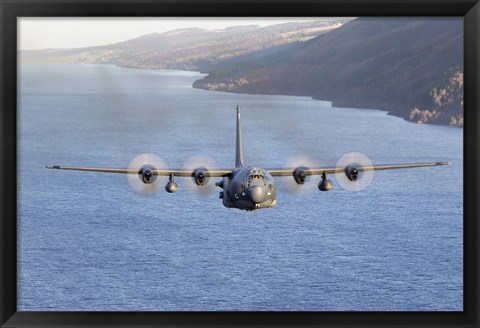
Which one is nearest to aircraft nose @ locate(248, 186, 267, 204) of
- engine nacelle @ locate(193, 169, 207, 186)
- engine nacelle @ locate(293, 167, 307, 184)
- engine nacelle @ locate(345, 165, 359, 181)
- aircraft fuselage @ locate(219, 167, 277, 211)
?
aircraft fuselage @ locate(219, 167, 277, 211)

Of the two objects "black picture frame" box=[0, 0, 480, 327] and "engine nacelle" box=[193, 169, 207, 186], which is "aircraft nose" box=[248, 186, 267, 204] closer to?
"engine nacelle" box=[193, 169, 207, 186]

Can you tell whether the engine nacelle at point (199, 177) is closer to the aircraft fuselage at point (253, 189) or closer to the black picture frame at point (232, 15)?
the aircraft fuselage at point (253, 189)

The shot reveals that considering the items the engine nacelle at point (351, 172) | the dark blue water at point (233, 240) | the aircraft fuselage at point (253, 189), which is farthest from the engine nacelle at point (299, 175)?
the dark blue water at point (233, 240)

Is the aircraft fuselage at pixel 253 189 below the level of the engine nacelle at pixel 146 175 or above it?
below

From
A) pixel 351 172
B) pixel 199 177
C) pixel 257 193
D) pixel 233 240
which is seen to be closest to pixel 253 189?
pixel 257 193

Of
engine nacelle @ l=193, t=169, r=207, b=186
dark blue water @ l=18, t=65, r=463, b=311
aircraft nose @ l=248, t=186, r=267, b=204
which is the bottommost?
dark blue water @ l=18, t=65, r=463, b=311
